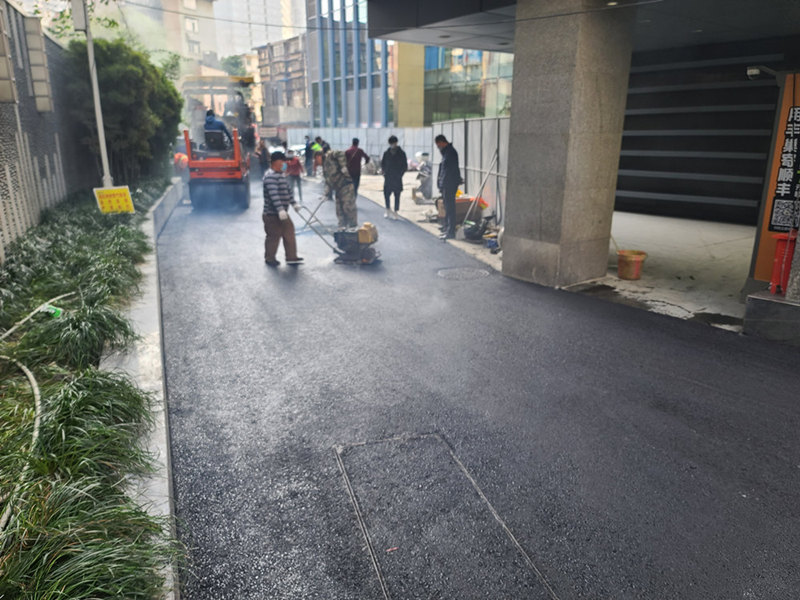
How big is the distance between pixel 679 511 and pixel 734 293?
597 centimetres

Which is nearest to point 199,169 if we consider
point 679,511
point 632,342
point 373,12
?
point 373,12

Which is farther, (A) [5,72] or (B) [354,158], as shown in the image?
(B) [354,158]

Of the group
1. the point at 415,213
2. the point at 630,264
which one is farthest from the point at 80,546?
the point at 415,213

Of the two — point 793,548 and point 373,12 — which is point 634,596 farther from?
point 373,12

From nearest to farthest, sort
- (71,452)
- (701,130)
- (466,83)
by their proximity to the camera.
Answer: (71,452) < (701,130) < (466,83)

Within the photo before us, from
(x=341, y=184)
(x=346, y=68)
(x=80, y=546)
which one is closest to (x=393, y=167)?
(x=341, y=184)

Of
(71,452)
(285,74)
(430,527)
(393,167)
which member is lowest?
(430,527)

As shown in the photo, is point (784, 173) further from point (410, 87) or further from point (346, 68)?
point (346, 68)

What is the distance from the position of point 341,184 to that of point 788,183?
28.1 feet

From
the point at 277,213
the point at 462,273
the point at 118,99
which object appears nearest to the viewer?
the point at 462,273

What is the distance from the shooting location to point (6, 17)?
9.41m

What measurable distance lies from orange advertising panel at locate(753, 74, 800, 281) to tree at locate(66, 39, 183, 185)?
14369mm

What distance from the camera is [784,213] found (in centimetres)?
768

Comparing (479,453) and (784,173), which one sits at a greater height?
(784,173)
